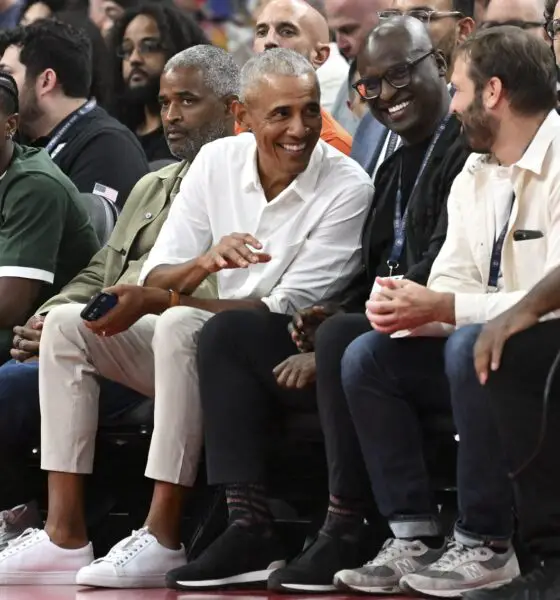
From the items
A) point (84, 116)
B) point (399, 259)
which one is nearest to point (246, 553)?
point (399, 259)

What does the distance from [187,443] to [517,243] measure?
43.1 inches

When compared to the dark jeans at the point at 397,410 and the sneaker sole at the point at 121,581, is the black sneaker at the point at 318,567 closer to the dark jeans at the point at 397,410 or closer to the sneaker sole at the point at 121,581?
the dark jeans at the point at 397,410

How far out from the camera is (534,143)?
154 inches

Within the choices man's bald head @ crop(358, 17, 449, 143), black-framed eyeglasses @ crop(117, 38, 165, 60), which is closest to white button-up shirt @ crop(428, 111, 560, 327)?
man's bald head @ crop(358, 17, 449, 143)

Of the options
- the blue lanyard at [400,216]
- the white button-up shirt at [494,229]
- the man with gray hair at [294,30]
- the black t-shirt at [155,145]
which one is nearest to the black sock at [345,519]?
the white button-up shirt at [494,229]

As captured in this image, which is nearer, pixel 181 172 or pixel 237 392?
pixel 237 392

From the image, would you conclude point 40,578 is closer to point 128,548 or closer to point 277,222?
point 128,548

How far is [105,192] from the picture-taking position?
5.75m

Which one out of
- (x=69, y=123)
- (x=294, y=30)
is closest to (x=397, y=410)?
(x=69, y=123)

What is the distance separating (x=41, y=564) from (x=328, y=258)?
121cm

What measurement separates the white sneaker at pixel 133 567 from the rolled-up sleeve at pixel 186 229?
0.84m

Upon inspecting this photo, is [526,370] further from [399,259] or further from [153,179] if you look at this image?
[153,179]

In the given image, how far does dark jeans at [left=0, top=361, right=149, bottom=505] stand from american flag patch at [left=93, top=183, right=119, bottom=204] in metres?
1.08

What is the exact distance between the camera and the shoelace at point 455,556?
12.5 ft
